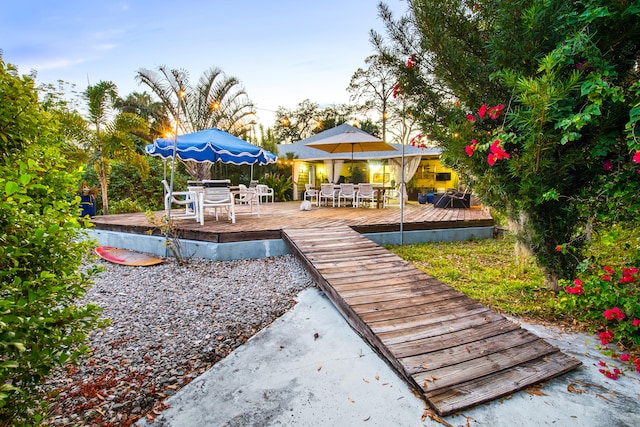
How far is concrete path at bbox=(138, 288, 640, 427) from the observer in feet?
5.75

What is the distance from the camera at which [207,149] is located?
5.98 metres

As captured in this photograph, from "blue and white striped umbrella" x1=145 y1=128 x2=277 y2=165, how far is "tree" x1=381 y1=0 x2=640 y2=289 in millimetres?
3734

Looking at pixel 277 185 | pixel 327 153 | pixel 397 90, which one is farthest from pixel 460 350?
pixel 327 153

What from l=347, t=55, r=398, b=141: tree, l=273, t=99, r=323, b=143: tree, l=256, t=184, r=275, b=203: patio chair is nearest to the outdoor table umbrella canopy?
l=256, t=184, r=275, b=203: patio chair

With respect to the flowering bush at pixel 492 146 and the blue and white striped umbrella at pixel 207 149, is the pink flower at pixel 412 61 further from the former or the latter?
the blue and white striped umbrella at pixel 207 149

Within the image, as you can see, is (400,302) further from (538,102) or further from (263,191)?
(263,191)

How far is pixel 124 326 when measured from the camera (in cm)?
295

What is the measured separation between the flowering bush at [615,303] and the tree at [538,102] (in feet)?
1.09

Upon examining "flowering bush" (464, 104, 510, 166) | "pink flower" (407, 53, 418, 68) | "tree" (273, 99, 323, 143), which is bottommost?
"flowering bush" (464, 104, 510, 166)

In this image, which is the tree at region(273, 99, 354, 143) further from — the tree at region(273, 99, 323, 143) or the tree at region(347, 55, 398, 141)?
the tree at region(347, 55, 398, 141)

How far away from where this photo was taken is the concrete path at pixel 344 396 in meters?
1.75

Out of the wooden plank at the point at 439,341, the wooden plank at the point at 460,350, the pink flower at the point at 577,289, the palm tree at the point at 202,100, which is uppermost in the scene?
the palm tree at the point at 202,100

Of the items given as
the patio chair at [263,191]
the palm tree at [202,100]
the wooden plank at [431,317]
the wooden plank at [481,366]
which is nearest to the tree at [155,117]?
the palm tree at [202,100]

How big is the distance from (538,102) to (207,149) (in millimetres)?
5468
